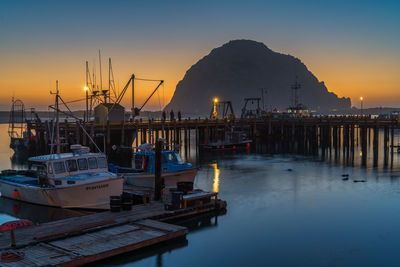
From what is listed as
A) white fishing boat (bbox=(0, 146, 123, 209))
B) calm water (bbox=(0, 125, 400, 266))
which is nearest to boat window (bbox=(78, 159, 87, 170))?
white fishing boat (bbox=(0, 146, 123, 209))

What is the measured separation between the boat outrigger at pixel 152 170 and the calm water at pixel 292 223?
12.2 ft

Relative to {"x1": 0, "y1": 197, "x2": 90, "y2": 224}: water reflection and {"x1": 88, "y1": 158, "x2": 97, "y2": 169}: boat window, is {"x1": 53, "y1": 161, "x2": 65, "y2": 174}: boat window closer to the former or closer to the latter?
{"x1": 88, "y1": 158, "x2": 97, "y2": 169}: boat window

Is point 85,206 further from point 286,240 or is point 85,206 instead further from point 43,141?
point 43,141

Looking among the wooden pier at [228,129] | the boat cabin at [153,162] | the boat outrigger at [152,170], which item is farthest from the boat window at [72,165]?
the wooden pier at [228,129]

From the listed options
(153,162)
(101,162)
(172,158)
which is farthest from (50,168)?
(172,158)

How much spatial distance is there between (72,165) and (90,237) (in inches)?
330

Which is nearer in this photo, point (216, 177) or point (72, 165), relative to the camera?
point (72, 165)

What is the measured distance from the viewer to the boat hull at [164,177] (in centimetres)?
2795

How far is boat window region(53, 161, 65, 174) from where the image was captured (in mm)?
23906

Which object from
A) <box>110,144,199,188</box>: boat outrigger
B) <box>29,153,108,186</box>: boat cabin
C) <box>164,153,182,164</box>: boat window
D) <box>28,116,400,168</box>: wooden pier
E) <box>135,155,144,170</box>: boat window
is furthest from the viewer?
<box>28,116,400,168</box>: wooden pier

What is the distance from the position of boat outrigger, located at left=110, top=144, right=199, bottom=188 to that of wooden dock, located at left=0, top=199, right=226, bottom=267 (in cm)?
685

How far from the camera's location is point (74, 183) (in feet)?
76.9

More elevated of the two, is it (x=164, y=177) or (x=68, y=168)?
(x=68, y=168)

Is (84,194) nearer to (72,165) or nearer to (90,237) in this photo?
(72,165)
